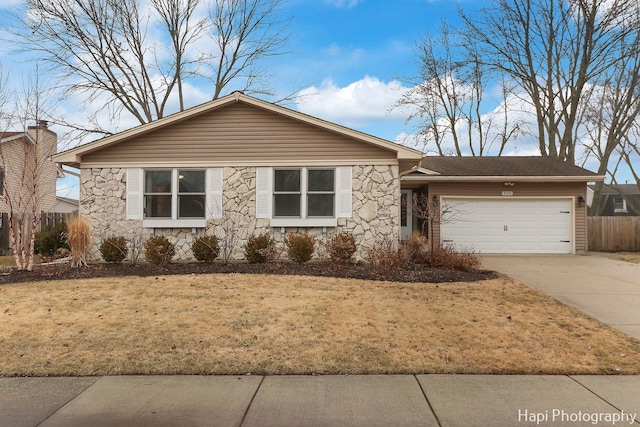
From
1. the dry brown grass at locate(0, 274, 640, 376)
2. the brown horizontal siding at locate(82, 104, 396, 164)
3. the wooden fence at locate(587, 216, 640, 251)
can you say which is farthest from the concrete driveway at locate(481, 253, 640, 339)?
the brown horizontal siding at locate(82, 104, 396, 164)

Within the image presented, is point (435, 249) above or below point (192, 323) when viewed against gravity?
above

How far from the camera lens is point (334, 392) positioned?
3.89 metres

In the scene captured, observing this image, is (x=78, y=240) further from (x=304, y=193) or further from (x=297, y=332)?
(x=297, y=332)

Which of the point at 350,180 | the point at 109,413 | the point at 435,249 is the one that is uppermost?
the point at 350,180

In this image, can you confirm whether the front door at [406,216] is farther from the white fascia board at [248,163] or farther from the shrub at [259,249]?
the shrub at [259,249]

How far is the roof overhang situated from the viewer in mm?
11492

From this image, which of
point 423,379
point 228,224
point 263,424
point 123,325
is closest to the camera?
point 263,424

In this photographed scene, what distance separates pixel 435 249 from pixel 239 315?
6463 mm

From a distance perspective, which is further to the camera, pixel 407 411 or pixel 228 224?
pixel 228 224

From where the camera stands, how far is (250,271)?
9.90m

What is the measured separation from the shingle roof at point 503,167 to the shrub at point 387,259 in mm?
5599

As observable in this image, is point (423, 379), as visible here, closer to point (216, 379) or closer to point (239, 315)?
point (216, 379)

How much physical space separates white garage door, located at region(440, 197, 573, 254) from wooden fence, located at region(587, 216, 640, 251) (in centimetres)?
290

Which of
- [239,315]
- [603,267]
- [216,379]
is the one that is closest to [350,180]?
[239,315]
